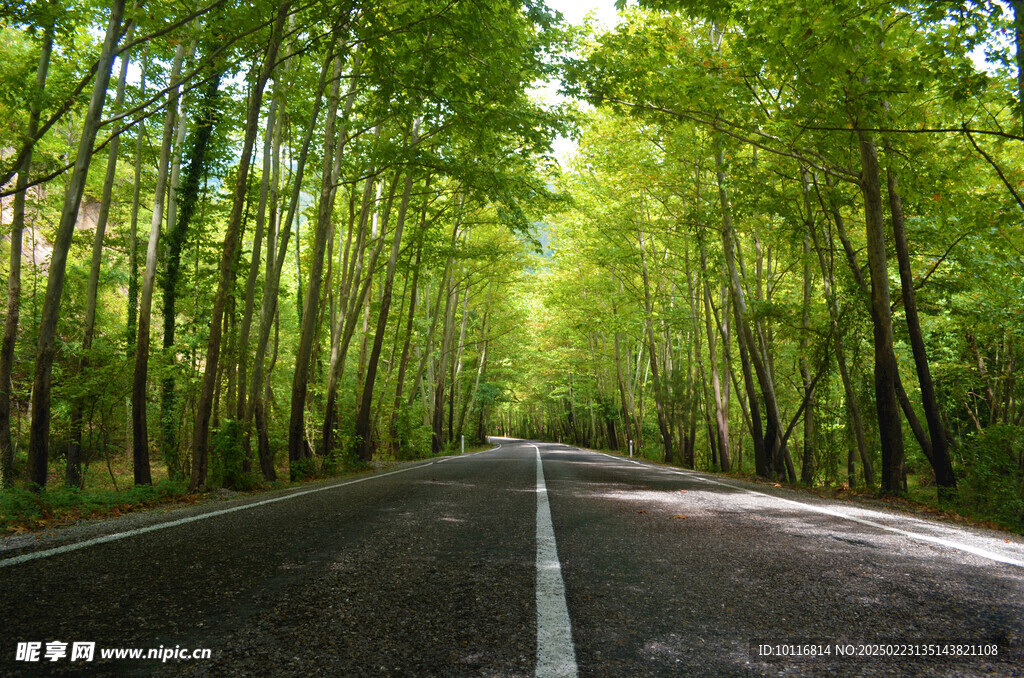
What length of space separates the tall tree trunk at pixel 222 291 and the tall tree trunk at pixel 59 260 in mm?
2003

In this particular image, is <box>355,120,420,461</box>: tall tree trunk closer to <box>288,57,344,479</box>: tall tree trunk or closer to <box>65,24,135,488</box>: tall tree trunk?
<box>288,57,344,479</box>: tall tree trunk

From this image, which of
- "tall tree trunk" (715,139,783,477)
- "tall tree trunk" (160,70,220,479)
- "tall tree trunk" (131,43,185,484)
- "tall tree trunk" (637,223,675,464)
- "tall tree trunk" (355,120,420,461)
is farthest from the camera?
"tall tree trunk" (637,223,675,464)

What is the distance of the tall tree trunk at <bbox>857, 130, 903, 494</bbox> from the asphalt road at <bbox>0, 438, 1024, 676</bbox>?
4.43 meters

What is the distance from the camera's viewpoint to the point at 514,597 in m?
2.79

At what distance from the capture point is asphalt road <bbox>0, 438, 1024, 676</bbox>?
2.05 meters

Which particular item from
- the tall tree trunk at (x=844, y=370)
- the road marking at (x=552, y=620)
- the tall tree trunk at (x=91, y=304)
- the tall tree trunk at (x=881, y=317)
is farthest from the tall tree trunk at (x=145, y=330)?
the tall tree trunk at (x=844, y=370)

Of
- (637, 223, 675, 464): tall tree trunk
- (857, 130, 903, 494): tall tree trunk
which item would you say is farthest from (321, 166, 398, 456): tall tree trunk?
(637, 223, 675, 464): tall tree trunk

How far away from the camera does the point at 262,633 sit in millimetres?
2273

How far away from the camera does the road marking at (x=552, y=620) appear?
196 cm

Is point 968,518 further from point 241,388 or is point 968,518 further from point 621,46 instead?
point 241,388

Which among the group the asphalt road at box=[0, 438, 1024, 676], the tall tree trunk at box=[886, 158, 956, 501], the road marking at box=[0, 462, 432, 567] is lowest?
the road marking at box=[0, 462, 432, 567]

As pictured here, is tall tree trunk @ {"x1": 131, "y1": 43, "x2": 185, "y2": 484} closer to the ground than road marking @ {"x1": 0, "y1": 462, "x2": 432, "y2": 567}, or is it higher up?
higher up

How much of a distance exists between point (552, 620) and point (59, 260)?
8.76 meters

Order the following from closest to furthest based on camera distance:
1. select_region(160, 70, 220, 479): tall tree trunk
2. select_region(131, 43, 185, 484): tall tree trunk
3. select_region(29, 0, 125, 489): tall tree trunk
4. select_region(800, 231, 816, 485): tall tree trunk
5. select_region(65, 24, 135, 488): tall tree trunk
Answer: select_region(29, 0, 125, 489): tall tree trunk → select_region(131, 43, 185, 484): tall tree trunk → select_region(65, 24, 135, 488): tall tree trunk → select_region(800, 231, 816, 485): tall tree trunk → select_region(160, 70, 220, 479): tall tree trunk
